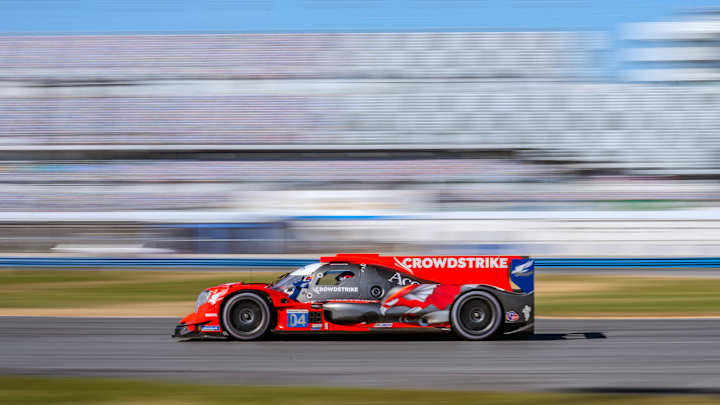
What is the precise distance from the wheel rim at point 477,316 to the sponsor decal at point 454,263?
37 cm

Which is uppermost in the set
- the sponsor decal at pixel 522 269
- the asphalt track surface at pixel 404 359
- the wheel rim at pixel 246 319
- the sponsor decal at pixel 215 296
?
the sponsor decal at pixel 522 269

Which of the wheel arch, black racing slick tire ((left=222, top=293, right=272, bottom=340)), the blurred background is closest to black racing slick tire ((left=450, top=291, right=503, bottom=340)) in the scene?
the wheel arch

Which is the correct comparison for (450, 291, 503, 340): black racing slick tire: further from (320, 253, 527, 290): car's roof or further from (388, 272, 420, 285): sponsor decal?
(388, 272, 420, 285): sponsor decal

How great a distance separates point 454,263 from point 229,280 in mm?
12568

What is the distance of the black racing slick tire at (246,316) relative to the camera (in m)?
8.00

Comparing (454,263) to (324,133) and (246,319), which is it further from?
(324,133)

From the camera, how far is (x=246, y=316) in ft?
26.5

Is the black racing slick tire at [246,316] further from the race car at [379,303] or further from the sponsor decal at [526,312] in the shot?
the sponsor decal at [526,312]

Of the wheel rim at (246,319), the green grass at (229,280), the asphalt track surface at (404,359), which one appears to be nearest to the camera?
the asphalt track surface at (404,359)

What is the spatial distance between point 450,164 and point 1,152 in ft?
63.7

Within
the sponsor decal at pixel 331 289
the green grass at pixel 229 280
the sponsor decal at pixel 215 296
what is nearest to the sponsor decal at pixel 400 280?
the sponsor decal at pixel 331 289

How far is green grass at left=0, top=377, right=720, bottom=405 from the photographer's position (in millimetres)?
5246

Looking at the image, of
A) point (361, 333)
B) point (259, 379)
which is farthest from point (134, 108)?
point (259, 379)

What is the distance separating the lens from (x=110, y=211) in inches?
1225
